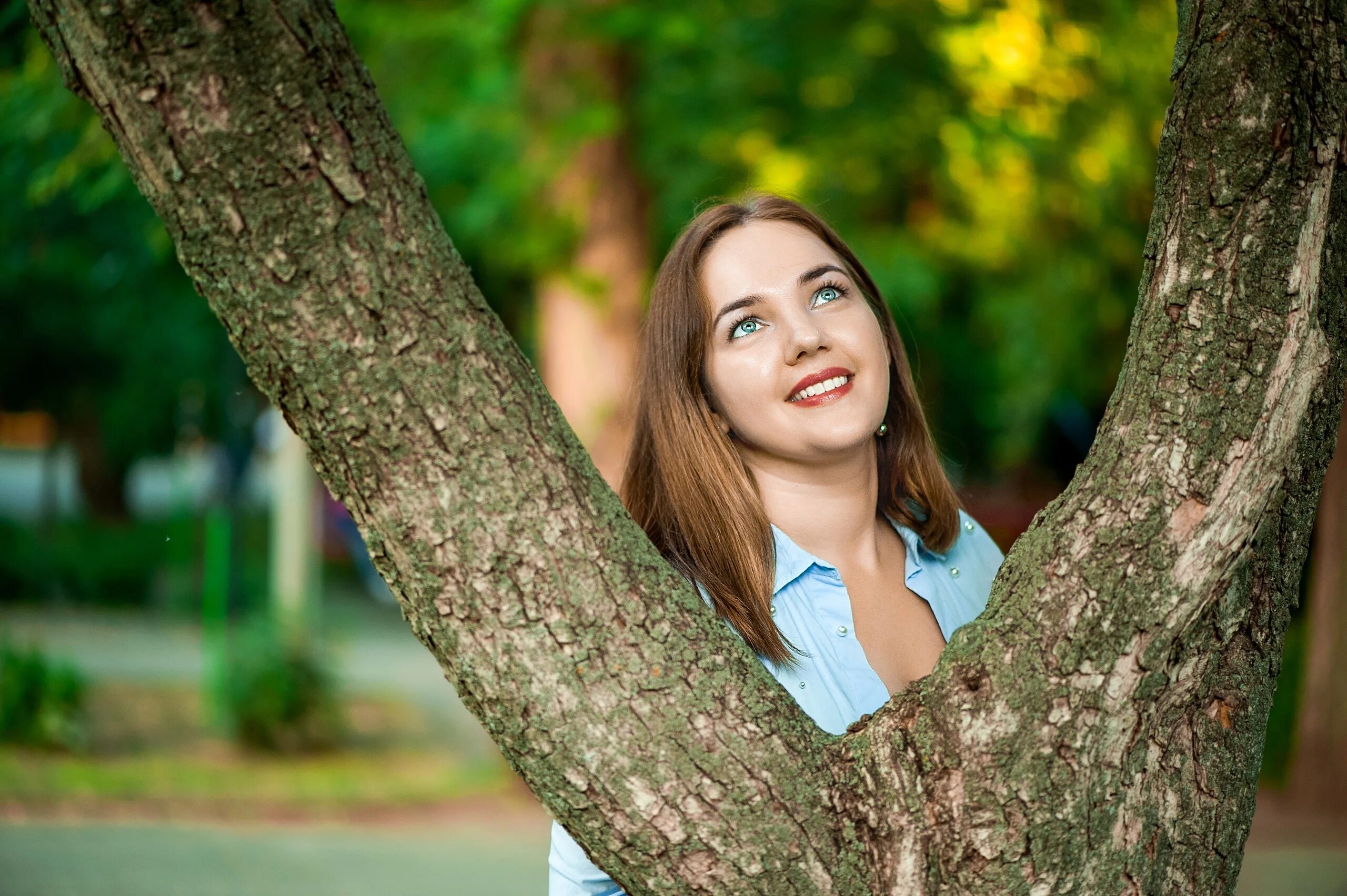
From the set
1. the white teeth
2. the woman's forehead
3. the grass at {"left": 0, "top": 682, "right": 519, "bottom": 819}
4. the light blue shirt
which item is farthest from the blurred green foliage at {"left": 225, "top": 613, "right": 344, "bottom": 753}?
the white teeth

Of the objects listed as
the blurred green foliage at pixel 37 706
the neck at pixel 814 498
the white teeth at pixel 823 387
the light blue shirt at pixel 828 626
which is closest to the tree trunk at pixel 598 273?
the blurred green foliage at pixel 37 706

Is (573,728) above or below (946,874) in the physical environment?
above

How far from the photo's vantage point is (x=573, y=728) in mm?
1524

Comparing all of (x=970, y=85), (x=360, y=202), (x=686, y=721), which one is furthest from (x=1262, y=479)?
(x=970, y=85)

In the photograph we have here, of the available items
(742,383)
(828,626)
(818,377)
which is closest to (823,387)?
(818,377)

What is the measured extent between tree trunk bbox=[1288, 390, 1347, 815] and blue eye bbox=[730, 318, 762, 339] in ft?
22.6

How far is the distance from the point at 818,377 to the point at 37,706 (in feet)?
26.5

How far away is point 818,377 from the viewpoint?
221 centimetres

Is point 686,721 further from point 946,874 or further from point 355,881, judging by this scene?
point 355,881

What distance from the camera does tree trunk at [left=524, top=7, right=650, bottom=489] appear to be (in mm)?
7277

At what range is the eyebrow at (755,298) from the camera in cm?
230

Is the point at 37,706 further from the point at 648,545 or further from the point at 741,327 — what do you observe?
the point at 648,545

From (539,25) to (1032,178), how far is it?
396 cm

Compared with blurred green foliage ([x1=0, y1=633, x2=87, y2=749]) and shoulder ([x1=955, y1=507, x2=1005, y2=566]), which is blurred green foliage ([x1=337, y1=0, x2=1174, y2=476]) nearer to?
shoulder ([x1=955, y1=507, x2=1005, y2=566])
